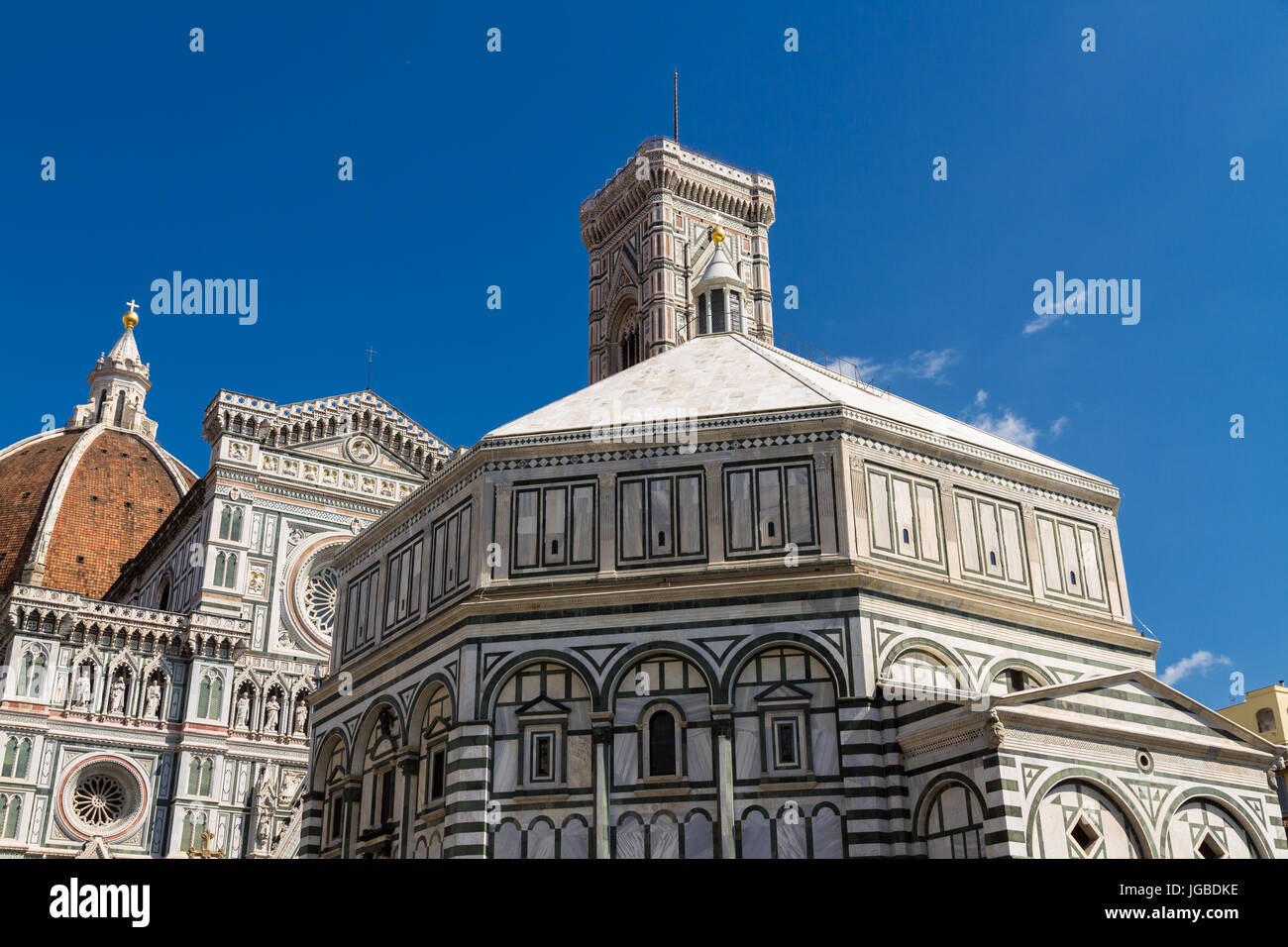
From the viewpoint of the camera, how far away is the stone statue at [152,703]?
50688 mm

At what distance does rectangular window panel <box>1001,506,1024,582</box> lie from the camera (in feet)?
92.1

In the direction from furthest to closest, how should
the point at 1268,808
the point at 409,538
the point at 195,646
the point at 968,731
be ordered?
the point at 195,646, the point at 409,538, the point at 1268,808, the point at 968,731

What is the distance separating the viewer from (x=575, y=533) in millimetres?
27266

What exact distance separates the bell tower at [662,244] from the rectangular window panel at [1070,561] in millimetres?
42846

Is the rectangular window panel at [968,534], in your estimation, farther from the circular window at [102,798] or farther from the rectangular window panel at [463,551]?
the circular window at [102,798]

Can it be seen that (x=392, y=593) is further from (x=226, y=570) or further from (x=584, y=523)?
(x=226, y=570)

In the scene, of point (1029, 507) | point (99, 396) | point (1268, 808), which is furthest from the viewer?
point (99, 396)

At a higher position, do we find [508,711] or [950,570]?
[950,570]

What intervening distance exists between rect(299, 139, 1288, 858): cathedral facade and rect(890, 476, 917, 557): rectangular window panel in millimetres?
53

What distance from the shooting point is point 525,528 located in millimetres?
27531

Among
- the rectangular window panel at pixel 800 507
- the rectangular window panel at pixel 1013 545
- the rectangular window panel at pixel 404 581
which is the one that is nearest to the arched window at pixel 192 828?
the rectangular window panel at pixel 404 581
